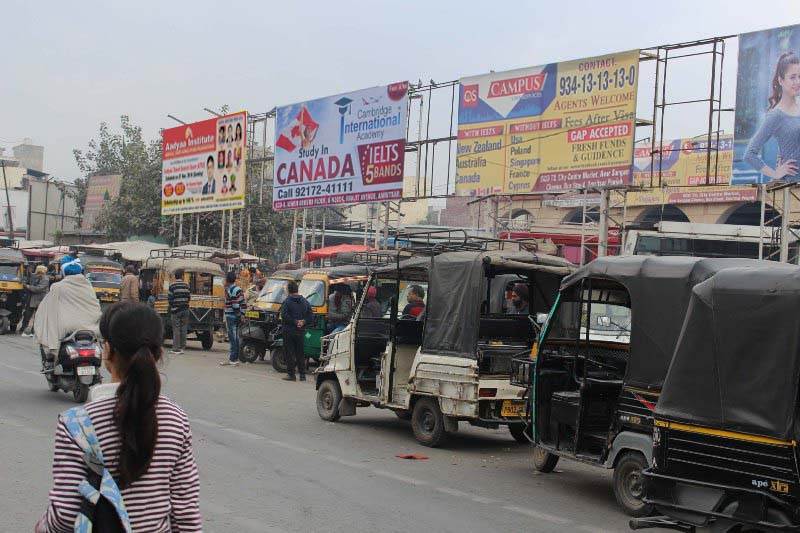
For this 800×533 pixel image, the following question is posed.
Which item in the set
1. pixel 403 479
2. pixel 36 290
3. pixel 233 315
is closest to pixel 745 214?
pixel 233 315

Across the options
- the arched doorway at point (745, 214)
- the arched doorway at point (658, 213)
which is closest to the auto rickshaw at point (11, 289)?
the arched doorway at point (658, 213)

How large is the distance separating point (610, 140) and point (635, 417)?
14668 mm

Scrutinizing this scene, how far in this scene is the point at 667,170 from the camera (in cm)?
4338

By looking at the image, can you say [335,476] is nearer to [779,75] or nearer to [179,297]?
[179,297]

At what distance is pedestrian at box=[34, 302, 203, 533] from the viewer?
294 cm

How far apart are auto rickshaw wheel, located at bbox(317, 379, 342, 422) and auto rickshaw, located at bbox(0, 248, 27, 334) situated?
46.0ft

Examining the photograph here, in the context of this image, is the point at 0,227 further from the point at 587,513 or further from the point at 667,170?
the point at 587,513

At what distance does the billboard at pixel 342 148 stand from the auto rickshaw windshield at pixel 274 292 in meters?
6.18

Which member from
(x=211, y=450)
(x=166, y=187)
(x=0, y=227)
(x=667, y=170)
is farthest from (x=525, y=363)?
(x=0, y=227)

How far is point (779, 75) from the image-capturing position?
62.0 feet

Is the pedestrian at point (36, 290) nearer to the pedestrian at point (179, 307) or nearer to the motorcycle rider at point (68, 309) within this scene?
the pedestrian at point (179, 307)

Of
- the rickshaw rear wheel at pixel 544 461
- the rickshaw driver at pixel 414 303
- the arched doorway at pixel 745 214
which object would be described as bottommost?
the rickshaw rear wheel at pixel 544 461

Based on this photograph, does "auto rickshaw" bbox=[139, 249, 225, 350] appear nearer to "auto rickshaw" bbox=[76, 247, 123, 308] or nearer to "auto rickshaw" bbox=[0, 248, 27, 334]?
"auto rickshaw" bbox=[76, 247, 123, 308]

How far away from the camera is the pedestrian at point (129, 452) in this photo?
2.94m
